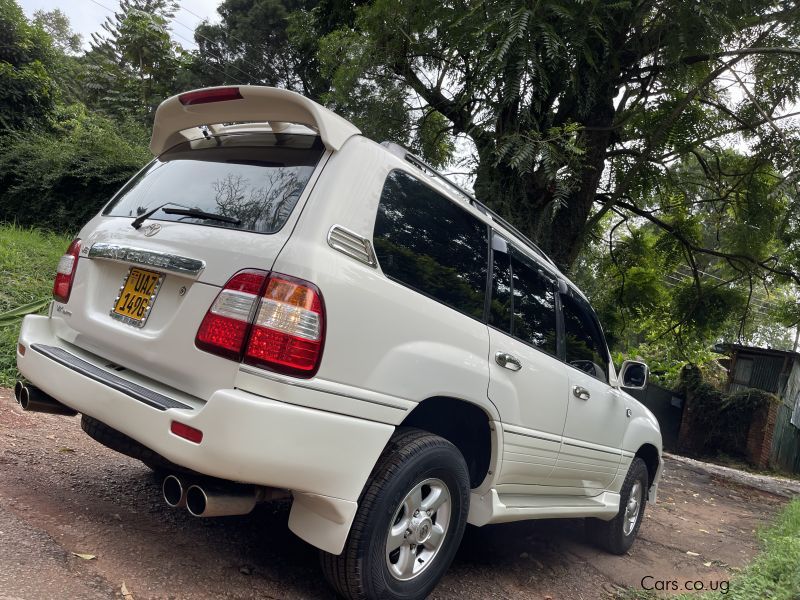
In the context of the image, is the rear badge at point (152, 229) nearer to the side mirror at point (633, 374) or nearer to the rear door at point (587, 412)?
the rear door at point (587, 412)

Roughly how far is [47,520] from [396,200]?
2.18 m

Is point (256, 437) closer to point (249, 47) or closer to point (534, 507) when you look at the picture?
point (534, 507)

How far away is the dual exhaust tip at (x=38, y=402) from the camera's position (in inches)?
120

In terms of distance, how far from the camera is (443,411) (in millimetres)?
3143

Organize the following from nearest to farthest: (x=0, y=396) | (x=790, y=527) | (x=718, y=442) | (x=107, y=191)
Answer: (x=0, y=396) → (x=790, y=527) → (x=107, y=191) → (x=718, y=442)

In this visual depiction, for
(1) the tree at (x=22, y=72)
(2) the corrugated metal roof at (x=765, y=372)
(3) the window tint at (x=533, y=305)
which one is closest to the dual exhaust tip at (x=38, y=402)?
(3) the window tint at (x=533, y=305)

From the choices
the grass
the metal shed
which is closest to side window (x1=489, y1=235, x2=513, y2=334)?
the grass

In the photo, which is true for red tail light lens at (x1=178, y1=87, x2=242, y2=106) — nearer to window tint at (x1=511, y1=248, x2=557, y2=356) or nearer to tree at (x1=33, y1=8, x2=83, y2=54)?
window tint at (x1=511, y1=248, x2=557, y2=356)

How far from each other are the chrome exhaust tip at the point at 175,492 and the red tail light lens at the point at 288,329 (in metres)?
0.57

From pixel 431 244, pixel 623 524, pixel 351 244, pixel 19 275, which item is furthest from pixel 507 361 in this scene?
pixel 19 275

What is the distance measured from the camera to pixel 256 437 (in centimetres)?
223

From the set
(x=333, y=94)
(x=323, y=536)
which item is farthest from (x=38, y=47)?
(x=323, y=536)

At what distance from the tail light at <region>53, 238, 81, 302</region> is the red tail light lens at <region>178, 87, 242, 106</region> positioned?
2.97ft

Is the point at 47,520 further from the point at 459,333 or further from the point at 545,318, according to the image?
the point at 545,318
